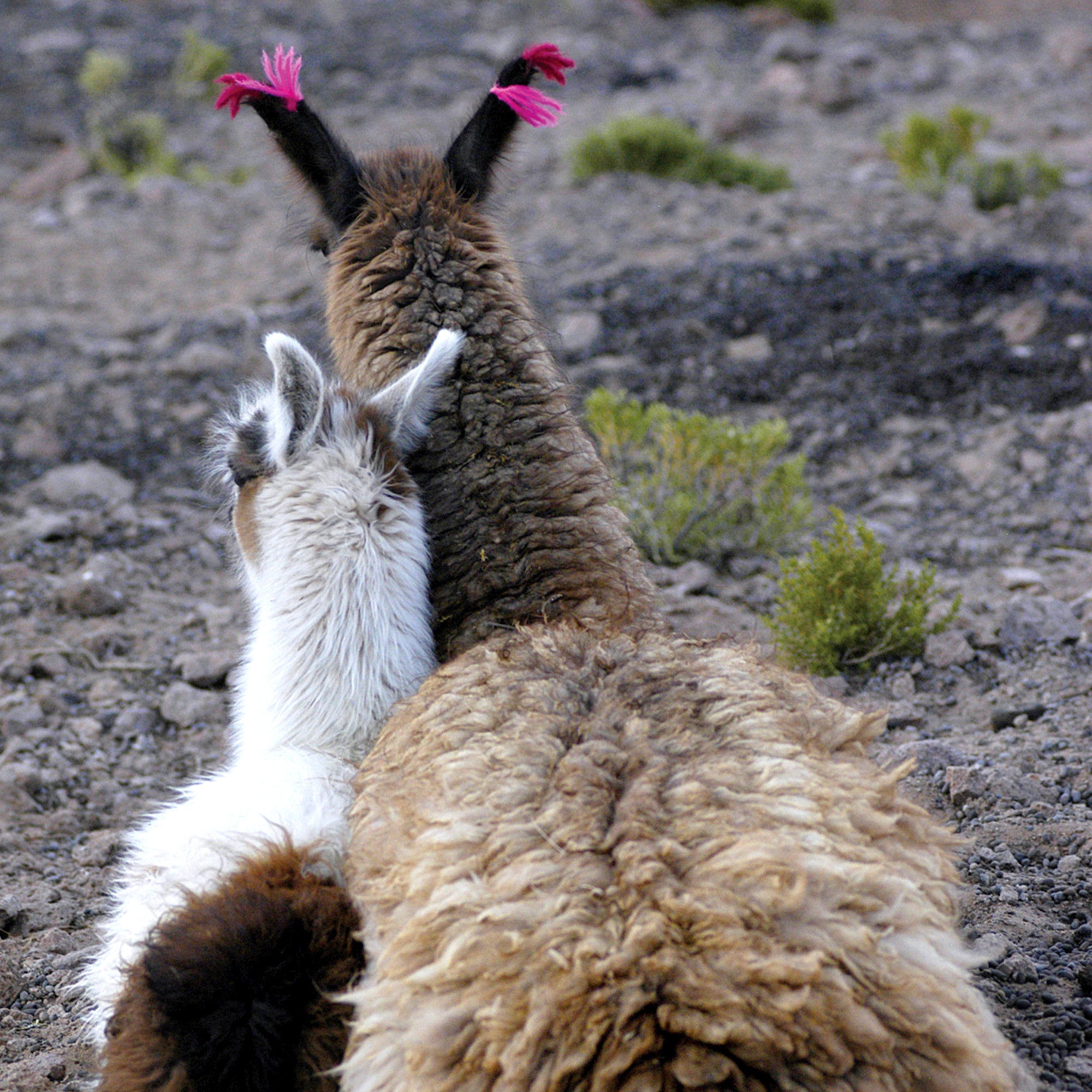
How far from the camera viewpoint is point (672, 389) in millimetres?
8375

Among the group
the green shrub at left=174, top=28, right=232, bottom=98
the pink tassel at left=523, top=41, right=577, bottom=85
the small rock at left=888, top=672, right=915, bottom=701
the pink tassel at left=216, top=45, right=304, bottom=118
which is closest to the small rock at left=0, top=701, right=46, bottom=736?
the pink tassel at left=216, top=45, right=304, bottom=118

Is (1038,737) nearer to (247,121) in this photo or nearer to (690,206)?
(690,206)

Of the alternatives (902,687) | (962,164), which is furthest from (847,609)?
(962,164)

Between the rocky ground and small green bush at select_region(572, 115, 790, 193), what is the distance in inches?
17.7

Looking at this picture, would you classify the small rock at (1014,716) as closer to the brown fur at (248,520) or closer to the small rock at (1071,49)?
the brown fur at (248,520)

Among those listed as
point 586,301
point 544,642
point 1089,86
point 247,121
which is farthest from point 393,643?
point 1089,86

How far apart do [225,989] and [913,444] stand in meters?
6.27

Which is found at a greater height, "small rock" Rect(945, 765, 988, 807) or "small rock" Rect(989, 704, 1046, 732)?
"small rock" Rect(945, 765, 988, 807)

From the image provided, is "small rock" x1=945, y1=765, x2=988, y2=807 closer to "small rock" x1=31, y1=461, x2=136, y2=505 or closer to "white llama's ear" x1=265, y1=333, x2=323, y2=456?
"white llama's ear" x1=265, y1=333, x2=323, y2=456

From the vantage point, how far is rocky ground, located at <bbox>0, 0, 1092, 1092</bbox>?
4.36 meters

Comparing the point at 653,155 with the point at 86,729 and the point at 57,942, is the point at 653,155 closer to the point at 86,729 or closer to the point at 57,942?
the point at 86,729

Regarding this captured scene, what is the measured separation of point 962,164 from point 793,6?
34.2 ft

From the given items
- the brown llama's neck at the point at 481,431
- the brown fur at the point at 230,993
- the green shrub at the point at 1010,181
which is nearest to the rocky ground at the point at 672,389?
the green shrub at the point at 1010,181

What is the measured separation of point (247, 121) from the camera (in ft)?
52.0
